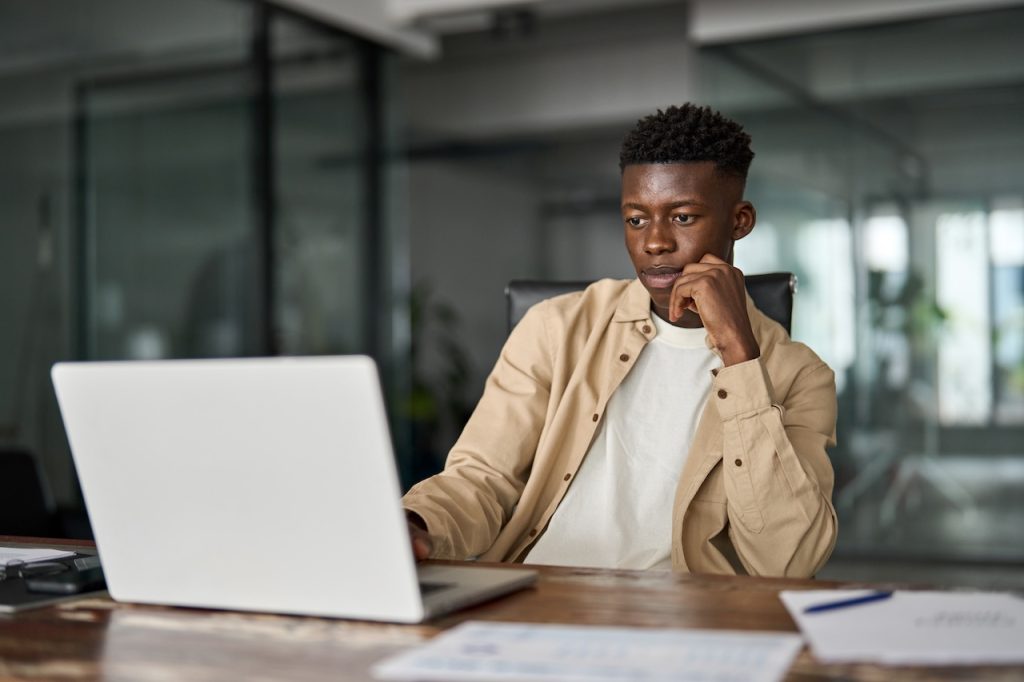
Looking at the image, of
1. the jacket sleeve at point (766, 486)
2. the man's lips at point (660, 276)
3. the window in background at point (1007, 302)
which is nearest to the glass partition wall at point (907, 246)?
the window in background at point (1007, 302)

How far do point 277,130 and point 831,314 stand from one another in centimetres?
258

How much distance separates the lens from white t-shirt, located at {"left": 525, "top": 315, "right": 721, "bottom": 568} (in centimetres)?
179

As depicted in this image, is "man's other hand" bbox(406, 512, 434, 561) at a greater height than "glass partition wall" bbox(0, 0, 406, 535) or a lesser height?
lesser

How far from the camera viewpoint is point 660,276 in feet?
5.97

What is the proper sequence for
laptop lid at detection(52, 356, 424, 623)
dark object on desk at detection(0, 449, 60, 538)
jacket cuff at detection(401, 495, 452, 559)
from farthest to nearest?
dark object on desk at detection(0, 449, 60, 538) < jacket cuff at detection(401, 495, 452, 559) < laptop lid at detection(52, 356, 424, 623)

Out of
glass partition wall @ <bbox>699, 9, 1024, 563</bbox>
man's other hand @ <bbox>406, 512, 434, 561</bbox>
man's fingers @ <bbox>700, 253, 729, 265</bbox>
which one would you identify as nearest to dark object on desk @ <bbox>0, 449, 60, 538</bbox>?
man's other hand @ <bbox>406, 512, 434, 561</bbox>

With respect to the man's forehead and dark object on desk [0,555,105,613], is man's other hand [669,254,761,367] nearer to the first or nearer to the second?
the man's forehead

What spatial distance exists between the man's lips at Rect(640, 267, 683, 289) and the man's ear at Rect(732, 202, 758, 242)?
0.13 m

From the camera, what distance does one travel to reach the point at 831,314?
515 centimetres

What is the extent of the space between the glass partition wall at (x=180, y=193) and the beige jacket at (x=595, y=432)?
160 cm

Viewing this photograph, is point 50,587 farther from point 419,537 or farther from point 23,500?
point 23,500

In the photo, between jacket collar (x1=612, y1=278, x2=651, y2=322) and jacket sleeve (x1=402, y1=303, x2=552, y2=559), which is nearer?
jacket sleeve (x1=402, y1=303, x2=552, y2=559)

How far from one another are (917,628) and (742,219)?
1021 mm

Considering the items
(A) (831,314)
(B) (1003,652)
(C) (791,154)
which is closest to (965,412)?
(A) (831,314)
